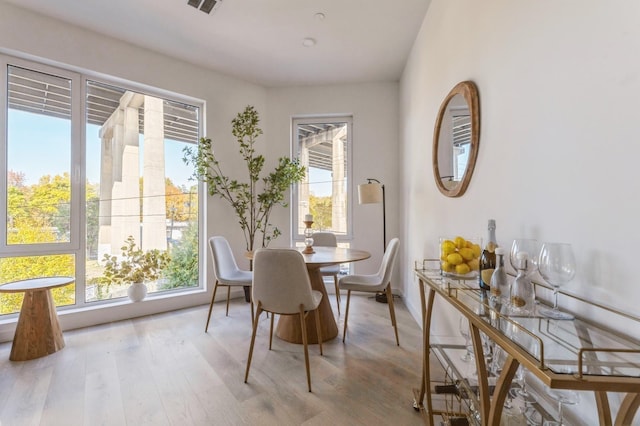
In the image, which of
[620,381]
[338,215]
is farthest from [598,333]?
[338,215]

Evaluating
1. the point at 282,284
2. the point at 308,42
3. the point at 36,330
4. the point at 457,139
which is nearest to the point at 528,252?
the point at 457,139

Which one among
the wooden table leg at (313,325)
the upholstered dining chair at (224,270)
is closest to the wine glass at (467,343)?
the wooden table leg at (313,325)

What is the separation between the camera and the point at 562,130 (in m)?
1.02

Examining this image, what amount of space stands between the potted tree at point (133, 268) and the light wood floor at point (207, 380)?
0.46 metres

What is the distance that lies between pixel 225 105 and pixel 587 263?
156 inches

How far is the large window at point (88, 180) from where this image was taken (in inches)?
103

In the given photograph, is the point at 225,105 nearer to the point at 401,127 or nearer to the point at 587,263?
the point at 401,127

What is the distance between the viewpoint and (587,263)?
3.00ft

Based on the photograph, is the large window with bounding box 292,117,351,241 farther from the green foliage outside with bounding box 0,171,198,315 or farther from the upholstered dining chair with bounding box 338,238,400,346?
the green foliage outside with bounding box 0,171,198,315

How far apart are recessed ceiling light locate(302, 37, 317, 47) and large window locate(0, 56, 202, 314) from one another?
64.9 inches

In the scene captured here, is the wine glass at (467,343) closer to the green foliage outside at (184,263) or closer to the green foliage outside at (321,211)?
the green foliage outside at (321,211)

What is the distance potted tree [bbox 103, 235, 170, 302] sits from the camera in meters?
3.07

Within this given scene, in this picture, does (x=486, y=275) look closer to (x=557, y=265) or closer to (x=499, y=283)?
(x=499, y=283)

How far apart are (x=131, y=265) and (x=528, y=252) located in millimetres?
3633
